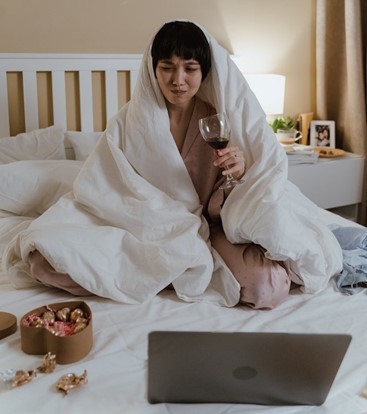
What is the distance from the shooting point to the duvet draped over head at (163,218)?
5.15ft

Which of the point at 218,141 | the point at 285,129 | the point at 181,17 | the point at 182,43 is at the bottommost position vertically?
the point at 285,129

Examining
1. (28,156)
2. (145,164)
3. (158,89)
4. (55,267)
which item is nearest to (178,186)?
(145,164)

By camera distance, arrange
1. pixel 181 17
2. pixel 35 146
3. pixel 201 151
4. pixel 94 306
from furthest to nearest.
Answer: pixel 181 17 < pixel 35 146 < pixel 201 151 < pixel 94 306

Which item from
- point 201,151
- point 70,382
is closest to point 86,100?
point 201,151

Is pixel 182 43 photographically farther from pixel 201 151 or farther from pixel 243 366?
pixel 243 366

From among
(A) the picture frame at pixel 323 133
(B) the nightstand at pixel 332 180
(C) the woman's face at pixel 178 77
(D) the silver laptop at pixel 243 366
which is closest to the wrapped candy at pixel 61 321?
(D) the silver laptop at pixel 243 366

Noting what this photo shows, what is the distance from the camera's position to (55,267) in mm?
1554

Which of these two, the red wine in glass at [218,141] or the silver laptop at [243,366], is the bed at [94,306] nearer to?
the silver laptop at [243,366]

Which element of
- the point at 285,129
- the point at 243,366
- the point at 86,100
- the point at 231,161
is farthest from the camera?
the point at 285,129

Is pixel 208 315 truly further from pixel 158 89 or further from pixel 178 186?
pixel 158 89

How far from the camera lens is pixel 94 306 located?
60.7 inches

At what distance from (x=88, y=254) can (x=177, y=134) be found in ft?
1.64

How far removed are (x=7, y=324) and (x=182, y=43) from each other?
35.1 inches

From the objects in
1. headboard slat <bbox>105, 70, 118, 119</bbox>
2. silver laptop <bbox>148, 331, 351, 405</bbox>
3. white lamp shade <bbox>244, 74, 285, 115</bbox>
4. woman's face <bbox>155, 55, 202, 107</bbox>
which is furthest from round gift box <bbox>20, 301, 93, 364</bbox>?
white lamp shade <bbox>244, 74, 285, 115</bbox>
